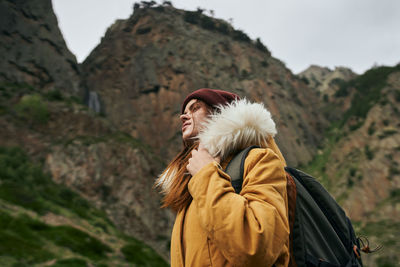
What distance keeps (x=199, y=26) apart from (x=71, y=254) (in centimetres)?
4480

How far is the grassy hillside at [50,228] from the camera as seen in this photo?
9.39m

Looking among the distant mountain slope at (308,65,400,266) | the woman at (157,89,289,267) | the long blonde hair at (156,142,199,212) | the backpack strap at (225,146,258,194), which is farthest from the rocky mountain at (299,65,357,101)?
the backpack strap at (225,146,258,194)

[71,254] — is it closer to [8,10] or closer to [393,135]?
[393,135]

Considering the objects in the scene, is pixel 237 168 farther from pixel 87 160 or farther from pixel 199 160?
pixel 87 160

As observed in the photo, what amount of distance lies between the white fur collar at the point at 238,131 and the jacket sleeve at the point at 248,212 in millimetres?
226

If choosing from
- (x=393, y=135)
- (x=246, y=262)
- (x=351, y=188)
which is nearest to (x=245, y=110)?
(x=246, y=262)

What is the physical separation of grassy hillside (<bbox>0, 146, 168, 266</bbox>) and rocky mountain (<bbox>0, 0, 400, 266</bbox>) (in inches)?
3.0

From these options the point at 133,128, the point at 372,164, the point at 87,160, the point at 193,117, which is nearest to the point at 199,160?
Answer: the point at 193,117

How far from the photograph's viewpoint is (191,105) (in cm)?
249

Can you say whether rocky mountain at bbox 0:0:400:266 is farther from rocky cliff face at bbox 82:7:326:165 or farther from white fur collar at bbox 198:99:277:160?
white fur collar at bbox 198:99:277:160

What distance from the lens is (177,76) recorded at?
37.8 m

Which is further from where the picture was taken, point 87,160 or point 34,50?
point 34,50

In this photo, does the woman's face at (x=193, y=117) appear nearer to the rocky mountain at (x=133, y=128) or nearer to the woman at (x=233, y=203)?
the woman at (x=233, y=203)

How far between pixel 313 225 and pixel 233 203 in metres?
0.51
